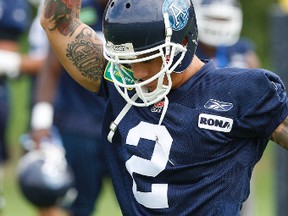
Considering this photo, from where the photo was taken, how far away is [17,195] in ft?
35.4

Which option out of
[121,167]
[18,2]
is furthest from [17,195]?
[121,167]

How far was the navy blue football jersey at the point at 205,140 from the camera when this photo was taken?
13.0 feet

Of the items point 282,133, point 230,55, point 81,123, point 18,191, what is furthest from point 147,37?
point 18,191

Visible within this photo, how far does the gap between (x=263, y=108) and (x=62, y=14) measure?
93 cm

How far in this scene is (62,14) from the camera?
166 inches

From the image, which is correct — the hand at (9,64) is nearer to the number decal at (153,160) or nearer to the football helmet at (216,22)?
the football helmet at (216,22)

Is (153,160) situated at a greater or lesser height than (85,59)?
lesser

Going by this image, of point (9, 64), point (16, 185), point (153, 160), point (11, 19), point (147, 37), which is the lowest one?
point (16, 185)

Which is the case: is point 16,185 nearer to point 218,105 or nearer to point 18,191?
point 18,191

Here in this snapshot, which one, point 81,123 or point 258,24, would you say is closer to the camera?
point 81,123

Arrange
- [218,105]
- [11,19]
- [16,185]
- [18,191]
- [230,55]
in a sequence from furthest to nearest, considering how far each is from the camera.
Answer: [16,185], [18,191], [11,19], [230,55], [218,105]

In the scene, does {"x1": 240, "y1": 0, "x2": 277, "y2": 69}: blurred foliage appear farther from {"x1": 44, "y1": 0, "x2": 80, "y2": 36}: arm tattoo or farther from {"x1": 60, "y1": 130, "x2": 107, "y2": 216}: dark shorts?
{"x1": 44, "y1": 0, "x2": 80, "y2": 36}: arm tattoo

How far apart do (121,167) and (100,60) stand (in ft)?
1.49

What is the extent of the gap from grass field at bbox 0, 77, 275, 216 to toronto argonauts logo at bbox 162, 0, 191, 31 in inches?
142
